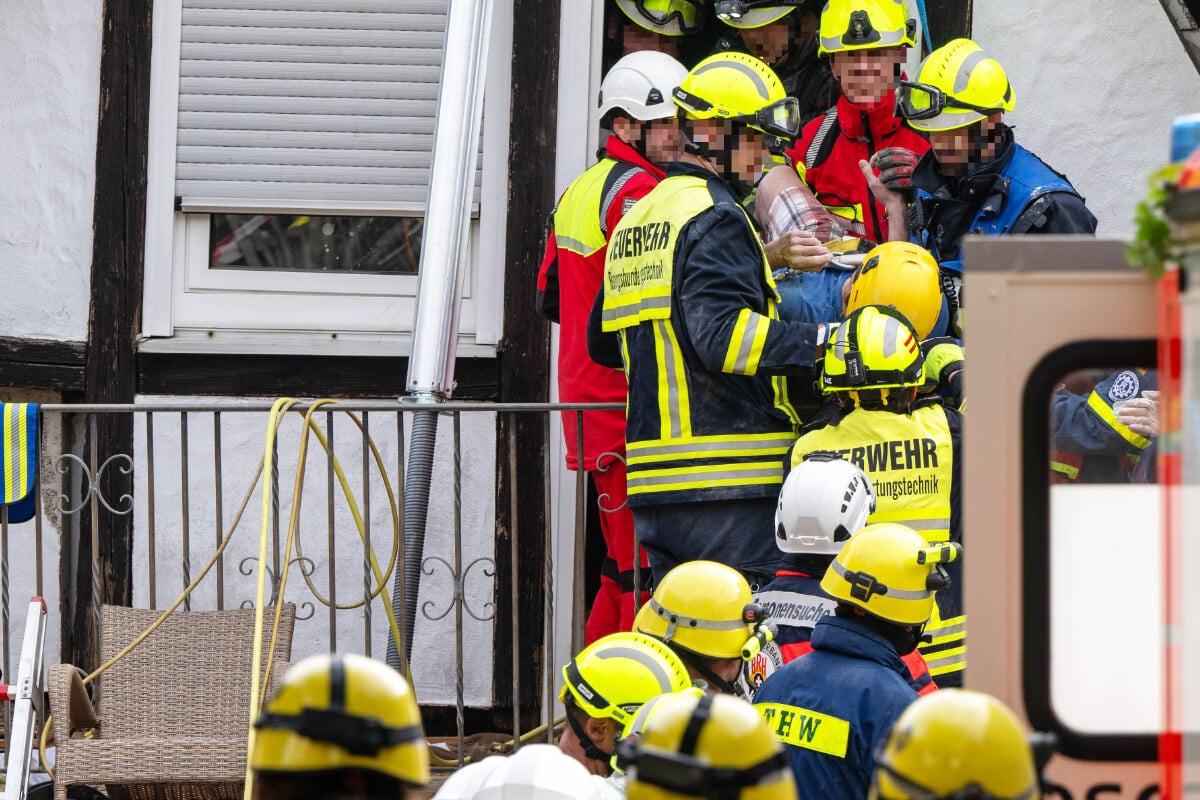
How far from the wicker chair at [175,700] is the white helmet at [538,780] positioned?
10.5 ft

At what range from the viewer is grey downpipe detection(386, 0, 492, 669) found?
232 inches

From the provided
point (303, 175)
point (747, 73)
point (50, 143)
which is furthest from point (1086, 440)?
point (50, 143)

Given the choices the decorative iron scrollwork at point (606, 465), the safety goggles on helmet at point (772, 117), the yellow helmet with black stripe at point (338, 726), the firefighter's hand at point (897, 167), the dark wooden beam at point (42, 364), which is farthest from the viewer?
the dark wooden beam at point (42, 364)

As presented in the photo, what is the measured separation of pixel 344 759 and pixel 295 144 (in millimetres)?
5705

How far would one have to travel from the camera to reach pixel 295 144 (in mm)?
7012

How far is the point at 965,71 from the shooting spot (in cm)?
578

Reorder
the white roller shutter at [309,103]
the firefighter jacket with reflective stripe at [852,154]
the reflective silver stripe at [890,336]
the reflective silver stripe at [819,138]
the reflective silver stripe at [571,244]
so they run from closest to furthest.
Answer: the reflective silver stripe at [890,336], the reflective silver stripe at [571,244], the firefighter jacket with reflective stripe at [852,154], the reflective silver stripe at [819,138], the white roller shutter at [309,103]

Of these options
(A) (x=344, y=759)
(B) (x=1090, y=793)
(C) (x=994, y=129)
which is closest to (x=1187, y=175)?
(B) (x=1090, y=793)

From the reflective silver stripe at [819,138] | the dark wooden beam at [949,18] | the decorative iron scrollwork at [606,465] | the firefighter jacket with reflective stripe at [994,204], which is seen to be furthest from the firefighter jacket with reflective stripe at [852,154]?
the decorative iron scrollwork at [606,465]

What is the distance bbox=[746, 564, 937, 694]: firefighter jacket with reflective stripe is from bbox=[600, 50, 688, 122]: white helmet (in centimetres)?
185

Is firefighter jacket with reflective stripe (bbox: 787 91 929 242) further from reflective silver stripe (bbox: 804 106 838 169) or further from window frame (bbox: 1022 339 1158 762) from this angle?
window frame (bbox: 1022 339 1158 762)

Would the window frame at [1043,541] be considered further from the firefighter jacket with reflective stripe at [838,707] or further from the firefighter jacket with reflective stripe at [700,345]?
the firefighter jacket with reflective stripe at [700,345]

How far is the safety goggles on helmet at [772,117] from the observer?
16.9 ft

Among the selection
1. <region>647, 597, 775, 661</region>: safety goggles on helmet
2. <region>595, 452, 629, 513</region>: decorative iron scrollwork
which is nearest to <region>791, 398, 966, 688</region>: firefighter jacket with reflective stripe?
<region>647, 597, 775, 661</region>: safety goggles on helmet
